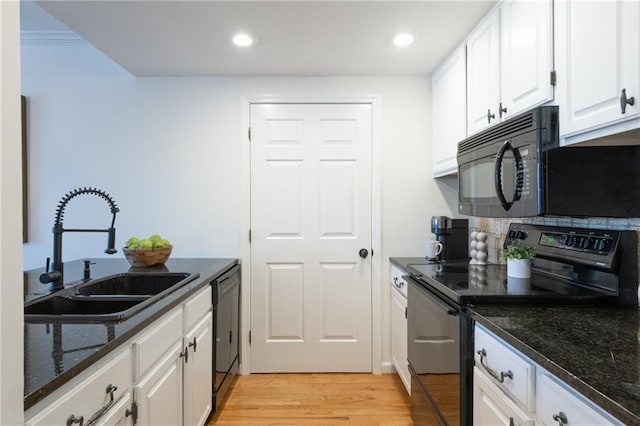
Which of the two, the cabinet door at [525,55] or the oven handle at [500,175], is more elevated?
the cabinet door at [525,55]

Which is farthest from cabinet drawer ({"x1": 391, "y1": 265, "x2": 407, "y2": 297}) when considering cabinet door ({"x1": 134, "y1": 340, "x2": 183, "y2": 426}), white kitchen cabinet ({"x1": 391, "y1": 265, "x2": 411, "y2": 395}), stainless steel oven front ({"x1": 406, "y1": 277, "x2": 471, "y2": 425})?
cabinet door ({"x1": 134, "y1": 340, "x2": 183, "y2": 426})

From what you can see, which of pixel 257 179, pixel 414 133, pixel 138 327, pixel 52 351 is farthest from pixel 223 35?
pixel 52 351

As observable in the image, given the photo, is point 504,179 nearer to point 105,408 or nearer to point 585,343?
point 585,343

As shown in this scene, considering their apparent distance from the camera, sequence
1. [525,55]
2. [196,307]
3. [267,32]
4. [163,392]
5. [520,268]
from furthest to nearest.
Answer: [267,32] → [196,307] → [520,268] → [525,55] → [163,392]

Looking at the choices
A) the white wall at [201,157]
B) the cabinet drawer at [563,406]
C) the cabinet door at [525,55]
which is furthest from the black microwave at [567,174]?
the white wall at [201,157]

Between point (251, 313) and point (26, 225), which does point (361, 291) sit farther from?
point (26, 225)

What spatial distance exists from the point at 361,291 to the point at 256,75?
6.04 ft

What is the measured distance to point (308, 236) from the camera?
280cm

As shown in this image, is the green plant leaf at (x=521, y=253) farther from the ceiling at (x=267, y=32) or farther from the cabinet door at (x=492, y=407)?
the ceiling at (x=267, y=32)

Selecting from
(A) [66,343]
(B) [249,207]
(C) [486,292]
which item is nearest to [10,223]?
(A) [66,343]

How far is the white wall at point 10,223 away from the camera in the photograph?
570 mm

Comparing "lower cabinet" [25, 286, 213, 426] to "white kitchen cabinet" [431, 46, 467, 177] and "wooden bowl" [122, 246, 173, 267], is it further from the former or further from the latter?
"white kitchen cabinet" [431, 46, 467, 177]

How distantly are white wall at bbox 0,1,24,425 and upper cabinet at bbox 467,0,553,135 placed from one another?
159cm

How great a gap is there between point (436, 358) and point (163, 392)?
116cm
